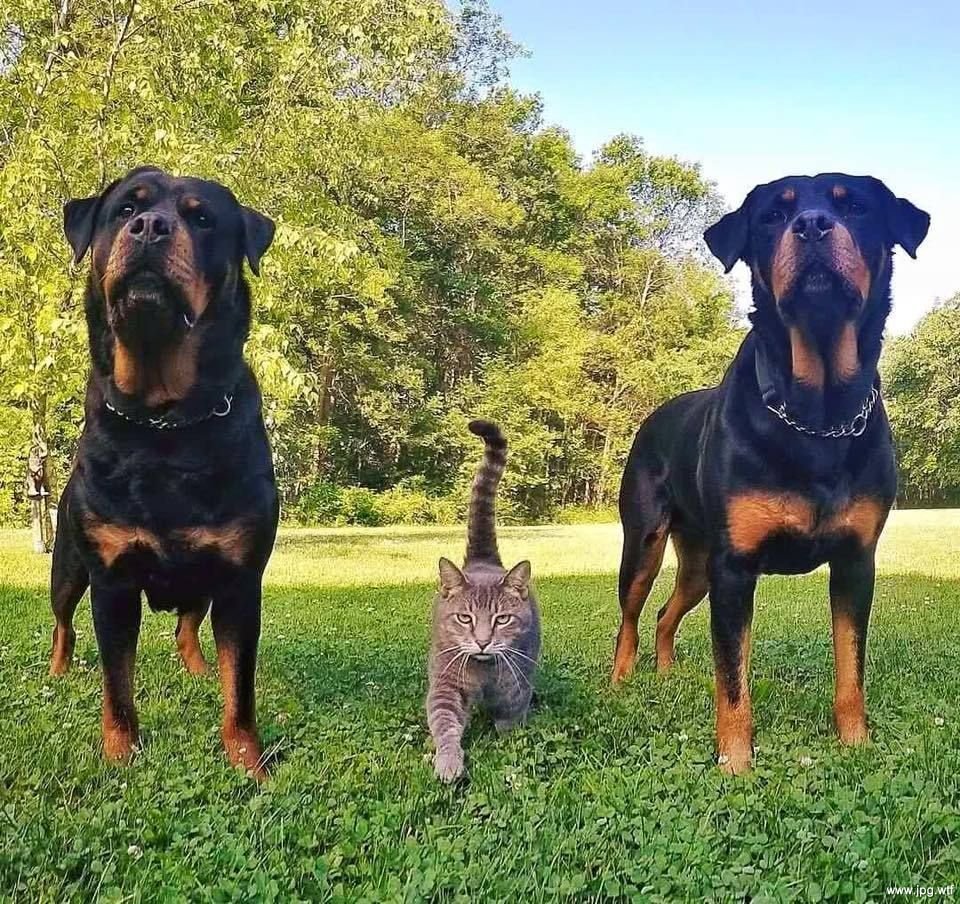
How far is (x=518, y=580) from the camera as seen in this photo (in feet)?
12.8

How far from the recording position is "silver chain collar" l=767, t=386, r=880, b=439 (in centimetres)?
316

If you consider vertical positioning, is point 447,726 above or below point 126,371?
below

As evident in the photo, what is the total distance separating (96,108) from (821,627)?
8329 millimetres

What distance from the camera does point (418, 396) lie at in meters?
23.0

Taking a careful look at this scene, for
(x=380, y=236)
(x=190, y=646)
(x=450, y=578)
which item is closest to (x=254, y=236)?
(x=450, y=578)

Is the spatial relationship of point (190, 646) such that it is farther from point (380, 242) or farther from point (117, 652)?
point (380, 242)

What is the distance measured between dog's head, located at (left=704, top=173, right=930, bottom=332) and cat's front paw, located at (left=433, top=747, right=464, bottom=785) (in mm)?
1817

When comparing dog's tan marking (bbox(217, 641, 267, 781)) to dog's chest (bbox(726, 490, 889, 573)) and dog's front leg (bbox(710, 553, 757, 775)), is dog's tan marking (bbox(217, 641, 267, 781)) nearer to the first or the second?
dog's front leg (bbox(710, 553, 757, 775))

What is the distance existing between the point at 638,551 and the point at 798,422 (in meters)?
1.38

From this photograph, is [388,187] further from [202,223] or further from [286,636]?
[202,223]

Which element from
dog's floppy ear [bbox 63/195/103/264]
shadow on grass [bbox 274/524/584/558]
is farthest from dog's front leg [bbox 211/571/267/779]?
shadow on grass [bbox 274/524/584/558]

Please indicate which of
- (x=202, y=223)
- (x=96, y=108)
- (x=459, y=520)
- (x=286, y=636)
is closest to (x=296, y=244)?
(x=96, y=108)

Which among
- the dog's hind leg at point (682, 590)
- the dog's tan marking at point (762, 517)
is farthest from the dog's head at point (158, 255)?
the dog's hind leg at point (682, 590)

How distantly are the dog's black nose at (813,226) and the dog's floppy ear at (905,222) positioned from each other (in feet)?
1.14
